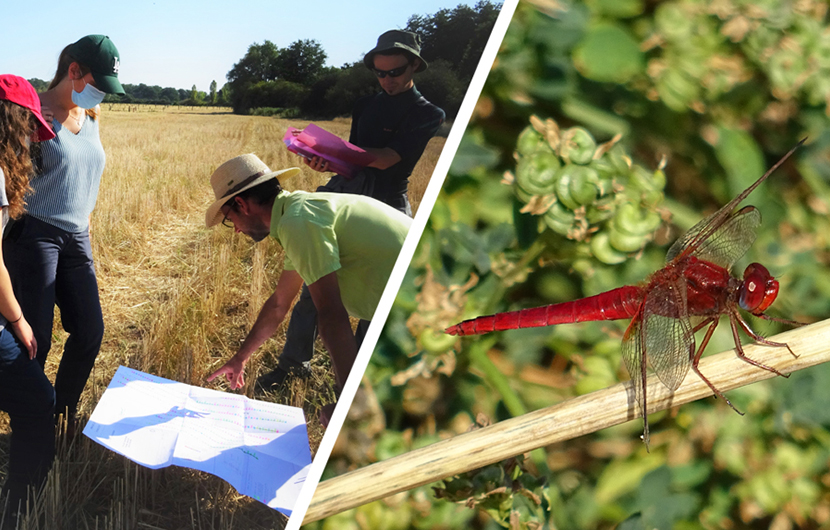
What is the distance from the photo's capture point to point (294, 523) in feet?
2.85

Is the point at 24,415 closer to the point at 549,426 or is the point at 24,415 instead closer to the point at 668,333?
the point at 549,426

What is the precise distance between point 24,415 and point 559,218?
3.79ft

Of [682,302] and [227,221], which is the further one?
[227,221]

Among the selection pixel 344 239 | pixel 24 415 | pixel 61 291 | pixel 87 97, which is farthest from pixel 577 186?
pixel 24 415

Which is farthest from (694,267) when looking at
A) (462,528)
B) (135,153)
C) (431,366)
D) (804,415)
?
(135,153)

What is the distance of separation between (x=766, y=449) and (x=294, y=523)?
88 centimetres

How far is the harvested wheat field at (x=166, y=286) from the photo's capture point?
113cm

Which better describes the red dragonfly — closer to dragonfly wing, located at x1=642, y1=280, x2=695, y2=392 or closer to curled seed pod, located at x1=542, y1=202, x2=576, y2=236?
dragonfly wing, located at x1=642, y1=280, x2=695, y2=392

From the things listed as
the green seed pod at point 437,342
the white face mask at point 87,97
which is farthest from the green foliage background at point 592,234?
the white face mask at point 87,97

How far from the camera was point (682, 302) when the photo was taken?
1009mm

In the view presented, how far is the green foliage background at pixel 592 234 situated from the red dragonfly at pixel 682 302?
0.06 meters

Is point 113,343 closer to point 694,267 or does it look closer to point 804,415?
point 694,267

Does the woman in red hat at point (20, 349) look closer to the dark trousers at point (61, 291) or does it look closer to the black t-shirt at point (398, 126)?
the dark trousers at point (61, 291)

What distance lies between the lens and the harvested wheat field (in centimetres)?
113
